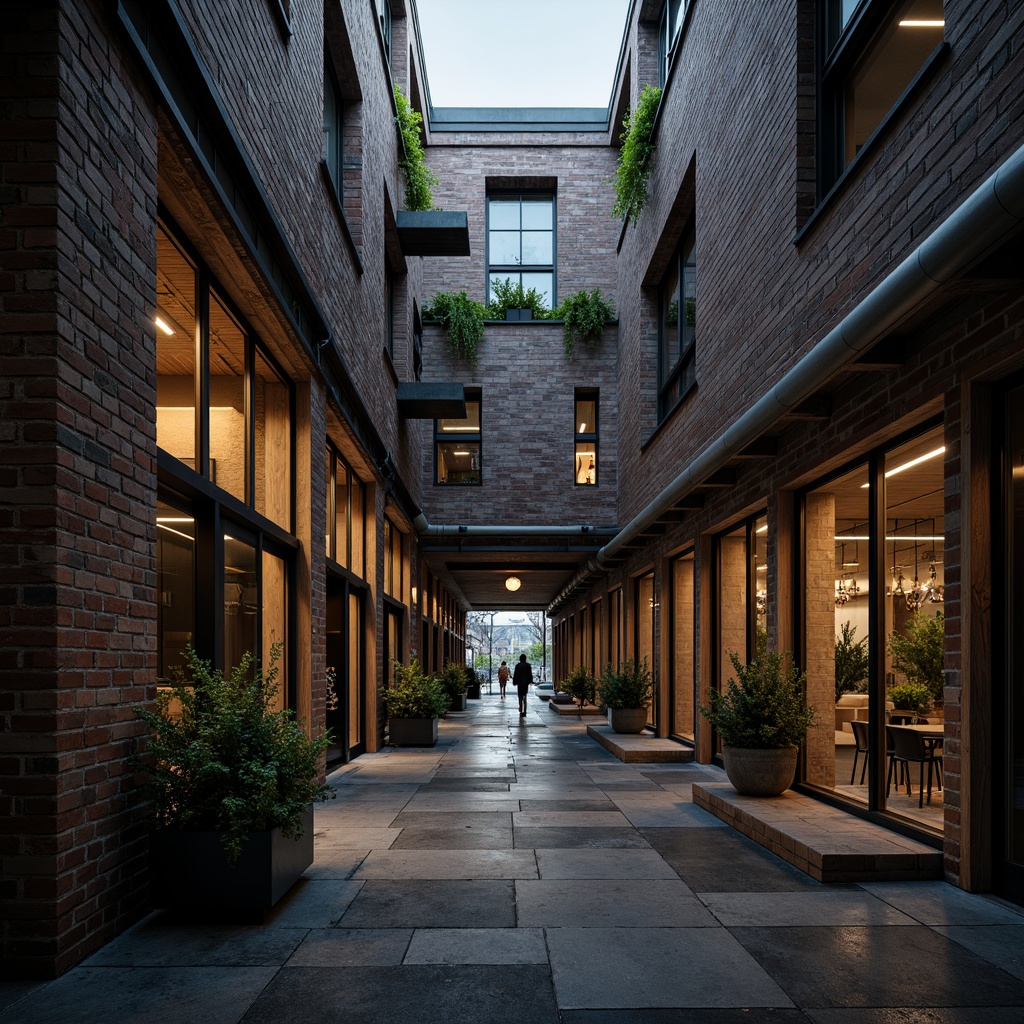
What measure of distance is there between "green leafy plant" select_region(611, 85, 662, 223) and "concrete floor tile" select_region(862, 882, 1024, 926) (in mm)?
12972

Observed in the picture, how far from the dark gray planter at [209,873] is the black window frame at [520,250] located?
18.6m

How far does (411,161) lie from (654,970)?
15.7 meters

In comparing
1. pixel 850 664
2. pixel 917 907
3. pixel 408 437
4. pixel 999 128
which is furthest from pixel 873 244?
pixel 408 437

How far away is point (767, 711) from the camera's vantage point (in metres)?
8.00

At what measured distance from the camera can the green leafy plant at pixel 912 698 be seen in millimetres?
7164

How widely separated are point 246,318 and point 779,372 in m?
4.62

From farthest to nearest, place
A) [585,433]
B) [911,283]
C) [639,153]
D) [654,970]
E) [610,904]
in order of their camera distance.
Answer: [585,433]
[639,153]
[610,904]
[911,283]
[654,970]

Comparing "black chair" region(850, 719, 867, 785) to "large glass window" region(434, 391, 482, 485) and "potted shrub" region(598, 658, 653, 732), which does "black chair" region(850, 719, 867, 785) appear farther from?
"large glass window" region(434, 391, 482, 485)

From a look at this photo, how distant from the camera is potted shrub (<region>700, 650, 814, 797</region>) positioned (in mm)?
7977

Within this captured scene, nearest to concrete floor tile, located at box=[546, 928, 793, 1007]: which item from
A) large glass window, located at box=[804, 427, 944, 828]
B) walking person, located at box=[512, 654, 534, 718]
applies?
large glass window, located at box=[804, 427, 944, 828]

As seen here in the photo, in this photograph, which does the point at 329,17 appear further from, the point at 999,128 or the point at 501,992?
the point at 501,992

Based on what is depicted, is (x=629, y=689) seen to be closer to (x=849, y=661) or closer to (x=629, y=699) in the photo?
(x=629, y=699)

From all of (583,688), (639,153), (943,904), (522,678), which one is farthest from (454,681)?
(943,904)

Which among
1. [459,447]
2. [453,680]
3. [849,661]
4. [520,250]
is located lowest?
[453,680]
